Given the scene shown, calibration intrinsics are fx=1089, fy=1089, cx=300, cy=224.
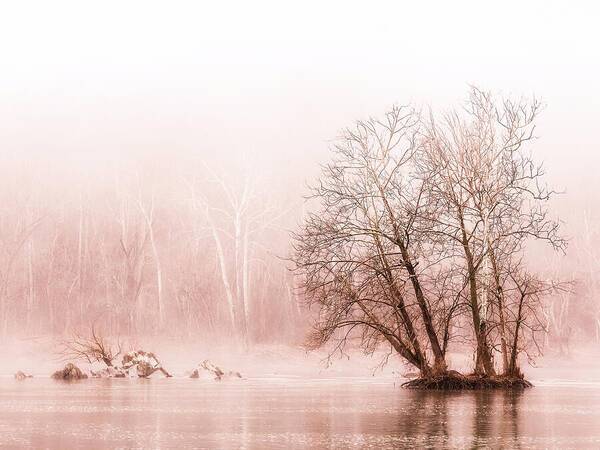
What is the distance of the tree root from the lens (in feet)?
109

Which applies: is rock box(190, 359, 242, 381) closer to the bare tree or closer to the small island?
the bare tree

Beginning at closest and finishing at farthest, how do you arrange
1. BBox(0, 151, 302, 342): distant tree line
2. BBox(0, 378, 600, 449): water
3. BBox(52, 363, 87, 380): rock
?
BBox(0, 378, 600, 449): water < BBox(52, 363, 87, 380): rock < BBox(0, 151, 302, 342): distant tree line

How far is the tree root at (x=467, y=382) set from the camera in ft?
109

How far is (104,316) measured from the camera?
260 feet

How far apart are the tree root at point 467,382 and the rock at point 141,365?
58.9 feet

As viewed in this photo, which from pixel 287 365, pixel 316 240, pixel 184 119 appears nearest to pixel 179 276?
pixel 287 365

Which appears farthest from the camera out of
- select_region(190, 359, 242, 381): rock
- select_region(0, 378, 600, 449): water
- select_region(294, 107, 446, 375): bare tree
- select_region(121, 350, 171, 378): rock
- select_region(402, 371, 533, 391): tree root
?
select_region(190, 359, 242, 381): rock

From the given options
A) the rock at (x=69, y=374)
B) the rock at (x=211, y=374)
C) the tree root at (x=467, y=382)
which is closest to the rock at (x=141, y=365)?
the rock at (x=211, y=374)

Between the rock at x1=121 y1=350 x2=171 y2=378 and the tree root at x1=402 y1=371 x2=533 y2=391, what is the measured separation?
58.9ft

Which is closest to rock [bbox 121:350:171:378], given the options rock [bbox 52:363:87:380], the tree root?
rock [bbox 52:363:87:380]

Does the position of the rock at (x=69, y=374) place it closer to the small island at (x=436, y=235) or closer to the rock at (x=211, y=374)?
the rock at (x=211, y=374)

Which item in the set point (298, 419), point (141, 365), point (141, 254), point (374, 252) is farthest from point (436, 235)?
point (141, 254)

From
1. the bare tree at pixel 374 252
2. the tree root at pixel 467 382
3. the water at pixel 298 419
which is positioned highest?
the bare tree at pixel 374 252

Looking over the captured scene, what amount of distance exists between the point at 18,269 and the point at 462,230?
184 ft
